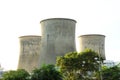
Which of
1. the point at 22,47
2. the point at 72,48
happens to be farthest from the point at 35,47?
the point at 72,48

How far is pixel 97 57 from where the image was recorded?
51.5 feet

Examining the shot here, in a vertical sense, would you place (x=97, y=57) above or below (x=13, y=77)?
above

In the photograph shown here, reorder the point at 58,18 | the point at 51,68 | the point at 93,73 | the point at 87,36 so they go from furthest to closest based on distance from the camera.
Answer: the point at 87,36 → the point at 58,18 → the point at 93,73 → the point at 51,68

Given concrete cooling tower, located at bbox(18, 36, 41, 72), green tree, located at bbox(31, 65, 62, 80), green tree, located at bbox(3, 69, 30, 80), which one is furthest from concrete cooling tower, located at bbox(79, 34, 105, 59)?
green tree, located at bbox(3, 69, 30, 80)

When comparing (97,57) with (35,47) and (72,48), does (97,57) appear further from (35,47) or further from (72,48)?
(35,47)

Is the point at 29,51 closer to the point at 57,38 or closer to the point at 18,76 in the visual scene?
the point at 57,38

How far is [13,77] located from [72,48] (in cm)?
726

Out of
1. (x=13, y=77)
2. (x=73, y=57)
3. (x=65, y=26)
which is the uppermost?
(x=65, y=26)

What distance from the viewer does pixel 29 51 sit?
81.2 ft

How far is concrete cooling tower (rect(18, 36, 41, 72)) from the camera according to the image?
2422 cm

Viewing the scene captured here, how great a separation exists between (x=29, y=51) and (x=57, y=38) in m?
4.30

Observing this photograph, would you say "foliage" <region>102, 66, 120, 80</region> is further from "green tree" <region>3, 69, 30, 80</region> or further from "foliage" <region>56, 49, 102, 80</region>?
"green tree" <region>3, 69, 30, 80</region>

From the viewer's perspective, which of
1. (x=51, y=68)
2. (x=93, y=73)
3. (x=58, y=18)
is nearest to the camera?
(x=51, y=68)

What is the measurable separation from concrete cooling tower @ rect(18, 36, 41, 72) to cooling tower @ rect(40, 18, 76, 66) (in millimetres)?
2900
